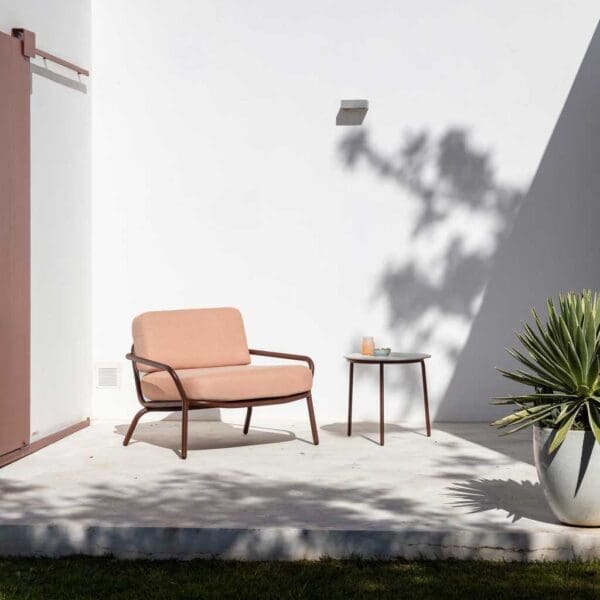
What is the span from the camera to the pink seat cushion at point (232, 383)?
5797 mm

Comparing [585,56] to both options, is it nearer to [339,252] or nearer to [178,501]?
[339,252]

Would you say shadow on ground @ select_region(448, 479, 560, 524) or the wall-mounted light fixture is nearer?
shadow on ground @ select_region(448, 479, 560, 524)

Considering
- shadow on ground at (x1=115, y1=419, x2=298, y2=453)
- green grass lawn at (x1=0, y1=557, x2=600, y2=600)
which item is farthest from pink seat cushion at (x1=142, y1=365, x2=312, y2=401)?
green grass lawn at (x1=0, y1=557, x2=600, y2=600)

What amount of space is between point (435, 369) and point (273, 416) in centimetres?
120

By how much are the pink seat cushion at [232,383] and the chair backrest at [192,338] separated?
12.1 inches

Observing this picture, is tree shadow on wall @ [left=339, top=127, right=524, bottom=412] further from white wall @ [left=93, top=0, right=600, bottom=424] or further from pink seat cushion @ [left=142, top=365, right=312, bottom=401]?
pink seat cushion @ [left=142, top=365, right=312, bottom=401]

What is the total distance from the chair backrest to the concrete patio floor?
51cm

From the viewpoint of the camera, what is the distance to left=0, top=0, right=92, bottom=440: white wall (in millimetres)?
6195

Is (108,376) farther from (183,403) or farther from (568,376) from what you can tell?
(568,376)

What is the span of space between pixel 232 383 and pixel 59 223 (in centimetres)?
171

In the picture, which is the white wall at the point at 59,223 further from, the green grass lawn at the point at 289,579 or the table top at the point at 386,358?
the green grass lawn at the point at 289,579

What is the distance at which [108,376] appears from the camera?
740cm

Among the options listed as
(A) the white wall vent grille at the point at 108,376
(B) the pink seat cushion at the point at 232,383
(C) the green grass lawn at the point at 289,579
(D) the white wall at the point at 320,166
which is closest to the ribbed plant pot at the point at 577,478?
(C) the green grass lawn at the point at 289,579

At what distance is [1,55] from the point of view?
219 inches
